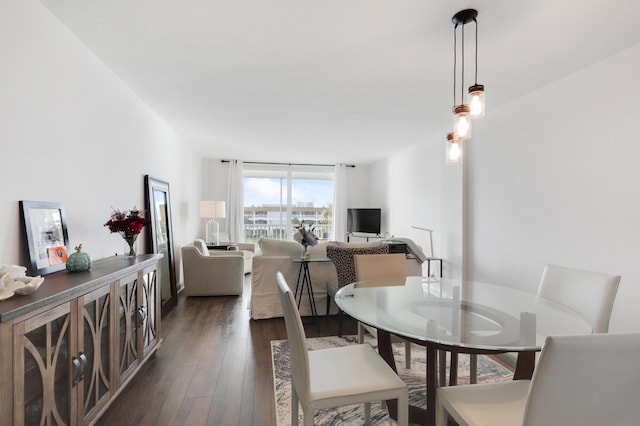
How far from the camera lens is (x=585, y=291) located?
1851mm

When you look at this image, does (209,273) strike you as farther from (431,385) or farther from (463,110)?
(463,110)

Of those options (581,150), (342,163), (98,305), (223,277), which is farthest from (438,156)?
(98,305)

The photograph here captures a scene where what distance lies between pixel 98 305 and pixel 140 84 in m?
2.15

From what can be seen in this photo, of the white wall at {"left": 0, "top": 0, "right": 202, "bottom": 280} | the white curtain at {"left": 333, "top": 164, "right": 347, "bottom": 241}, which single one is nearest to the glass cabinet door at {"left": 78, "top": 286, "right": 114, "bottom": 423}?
the white wall at {"left": 0, "top": 0, "right": 202, "bottom": 280}

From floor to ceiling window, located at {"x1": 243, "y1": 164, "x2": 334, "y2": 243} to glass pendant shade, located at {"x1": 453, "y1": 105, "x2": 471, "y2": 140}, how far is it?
5.44 m

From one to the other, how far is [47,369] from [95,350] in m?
0.39

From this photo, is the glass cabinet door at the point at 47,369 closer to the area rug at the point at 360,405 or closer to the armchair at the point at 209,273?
the area rug at the point at 360,405

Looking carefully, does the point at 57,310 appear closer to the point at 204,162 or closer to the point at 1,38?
the point at 1,38

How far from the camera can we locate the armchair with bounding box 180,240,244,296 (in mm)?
4355

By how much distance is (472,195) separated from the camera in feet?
13.6

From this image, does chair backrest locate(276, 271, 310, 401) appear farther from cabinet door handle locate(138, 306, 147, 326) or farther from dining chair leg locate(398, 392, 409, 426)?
cabinet door handle locate(138, 306, 147, 326)

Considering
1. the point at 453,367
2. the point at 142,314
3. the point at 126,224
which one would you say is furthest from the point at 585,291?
the point at 126,224

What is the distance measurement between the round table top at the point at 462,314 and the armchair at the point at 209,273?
2.59 metres

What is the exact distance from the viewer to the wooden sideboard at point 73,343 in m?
1.13
